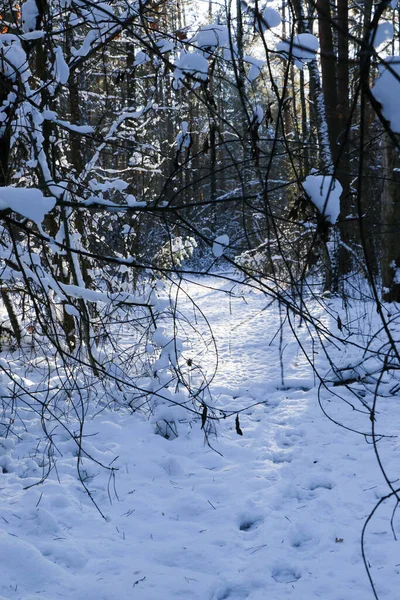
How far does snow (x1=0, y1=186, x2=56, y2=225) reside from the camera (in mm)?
1183

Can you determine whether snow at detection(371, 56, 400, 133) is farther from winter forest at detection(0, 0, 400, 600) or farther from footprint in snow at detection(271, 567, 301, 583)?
footprint in snow at detection(271, 567, 301, 583)

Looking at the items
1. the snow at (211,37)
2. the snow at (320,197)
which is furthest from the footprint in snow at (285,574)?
the snow at (211,37)

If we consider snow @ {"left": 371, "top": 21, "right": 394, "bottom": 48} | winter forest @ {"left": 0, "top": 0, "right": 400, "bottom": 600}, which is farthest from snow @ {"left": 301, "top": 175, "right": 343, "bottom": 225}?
snow @ {"left": 371, "top": 21, "right": 394, "bottom": 48}

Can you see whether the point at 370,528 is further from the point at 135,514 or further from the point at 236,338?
the point at 236,338

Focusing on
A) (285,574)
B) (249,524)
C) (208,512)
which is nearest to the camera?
(285,574)

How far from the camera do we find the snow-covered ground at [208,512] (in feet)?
8.55

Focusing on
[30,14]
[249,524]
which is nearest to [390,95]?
[30,14]

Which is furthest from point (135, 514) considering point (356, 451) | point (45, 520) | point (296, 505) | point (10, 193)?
point (10, 193)

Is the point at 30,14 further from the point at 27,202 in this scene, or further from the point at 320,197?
the point at 320,197

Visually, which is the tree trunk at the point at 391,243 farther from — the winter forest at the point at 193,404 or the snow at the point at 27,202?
the snow at the point at 27,202

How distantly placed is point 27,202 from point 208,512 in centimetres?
262

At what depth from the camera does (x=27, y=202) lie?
1.21 meters

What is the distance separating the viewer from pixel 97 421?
182 inches

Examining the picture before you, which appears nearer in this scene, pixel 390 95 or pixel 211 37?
pixel 390 95
